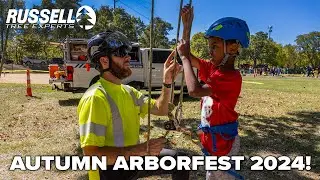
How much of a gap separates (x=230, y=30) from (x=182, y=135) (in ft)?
18.6

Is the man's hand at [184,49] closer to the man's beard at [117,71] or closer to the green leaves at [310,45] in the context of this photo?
the man's beard at [117,71]

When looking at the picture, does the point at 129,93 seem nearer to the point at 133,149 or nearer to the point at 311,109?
the point at 133,149

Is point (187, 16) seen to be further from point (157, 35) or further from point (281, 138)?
point (157, 35)

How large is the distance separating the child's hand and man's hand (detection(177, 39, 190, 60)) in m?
0.15

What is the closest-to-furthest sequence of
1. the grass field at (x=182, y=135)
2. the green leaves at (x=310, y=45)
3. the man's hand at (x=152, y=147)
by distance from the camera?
the man's hand at (x=152, y=147) → the grass field at (x=182, y=135) → the green leaves at (x=310, y=45)

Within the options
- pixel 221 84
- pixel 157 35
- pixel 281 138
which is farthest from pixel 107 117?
pixel 157 35

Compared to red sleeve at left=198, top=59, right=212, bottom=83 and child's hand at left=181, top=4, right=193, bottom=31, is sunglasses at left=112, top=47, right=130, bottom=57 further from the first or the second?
red sleeve at left=198, top=59, right=212, bottom=83

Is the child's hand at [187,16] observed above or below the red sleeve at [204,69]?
above

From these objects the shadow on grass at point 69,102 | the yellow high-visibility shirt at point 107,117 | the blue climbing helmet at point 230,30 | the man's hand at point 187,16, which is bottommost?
the shadow on grass at point 69,102

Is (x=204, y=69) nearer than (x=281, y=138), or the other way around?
(x=204, y=69)

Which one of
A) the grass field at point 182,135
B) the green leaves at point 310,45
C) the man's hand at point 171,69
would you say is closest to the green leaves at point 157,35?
the man's hand at point 171,69

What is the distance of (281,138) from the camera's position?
812 centimetres

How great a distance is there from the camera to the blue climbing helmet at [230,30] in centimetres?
258

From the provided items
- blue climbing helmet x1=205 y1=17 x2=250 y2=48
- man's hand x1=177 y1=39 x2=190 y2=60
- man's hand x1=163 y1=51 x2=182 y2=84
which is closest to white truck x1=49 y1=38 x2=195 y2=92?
man's hand x1=163 y1=51 x2=182 y2=84
